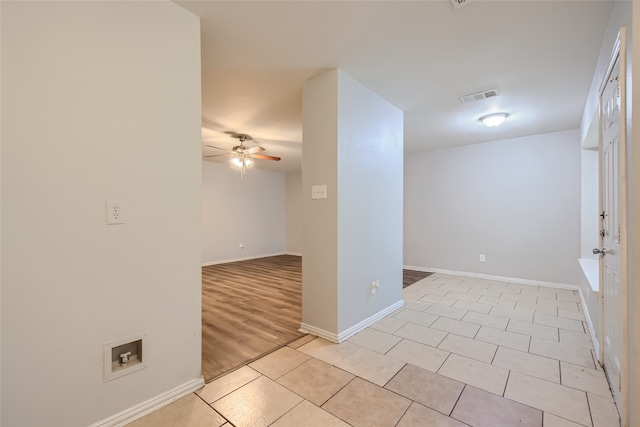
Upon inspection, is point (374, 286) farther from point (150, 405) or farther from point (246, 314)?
point (150, 405)

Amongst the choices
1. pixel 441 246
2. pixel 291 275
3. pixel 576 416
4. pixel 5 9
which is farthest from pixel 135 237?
pixel 441 246

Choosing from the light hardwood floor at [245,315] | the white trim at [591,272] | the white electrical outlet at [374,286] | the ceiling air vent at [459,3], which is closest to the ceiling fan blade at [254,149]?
the light hardwood floor at [245,315]

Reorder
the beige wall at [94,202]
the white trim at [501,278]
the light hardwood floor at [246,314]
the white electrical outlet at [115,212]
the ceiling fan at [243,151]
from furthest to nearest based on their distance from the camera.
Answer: the ceiling fan at [243,151], the white trim at [501,278], the light hardwood floor at [246,314], the white electrical outlet at [115,212], the beige wall at [94,202]

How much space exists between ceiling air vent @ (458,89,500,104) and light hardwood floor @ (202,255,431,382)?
109 inches

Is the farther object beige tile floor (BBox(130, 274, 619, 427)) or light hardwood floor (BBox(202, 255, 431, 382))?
Answer: light hardwood floor (BBox(202, 255, 431, 382))

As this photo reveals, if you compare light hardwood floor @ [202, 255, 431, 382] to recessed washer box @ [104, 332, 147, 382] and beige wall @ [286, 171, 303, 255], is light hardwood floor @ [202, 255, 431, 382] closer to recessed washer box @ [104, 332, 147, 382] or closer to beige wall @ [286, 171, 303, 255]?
recessed washer box @ [104, 332, 147, 382]

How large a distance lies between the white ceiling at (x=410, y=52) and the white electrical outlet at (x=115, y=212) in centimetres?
126

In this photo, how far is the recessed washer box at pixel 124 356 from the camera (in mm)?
1451

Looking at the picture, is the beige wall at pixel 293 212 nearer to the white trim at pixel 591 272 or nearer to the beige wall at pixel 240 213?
the beige wall at pixel 240 213

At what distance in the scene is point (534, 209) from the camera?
14.4 feet

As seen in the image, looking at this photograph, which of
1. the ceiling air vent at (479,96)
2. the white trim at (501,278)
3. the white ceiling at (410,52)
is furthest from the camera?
the white trim at (501,278)

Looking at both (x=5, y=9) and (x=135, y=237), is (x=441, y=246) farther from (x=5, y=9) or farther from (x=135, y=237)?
(x=5, y=9)

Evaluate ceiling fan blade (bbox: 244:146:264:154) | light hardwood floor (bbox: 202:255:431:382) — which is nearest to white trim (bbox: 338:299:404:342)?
light hardwood floor (bbox: 202:255:431:382)

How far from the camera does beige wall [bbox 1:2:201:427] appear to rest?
122cm
